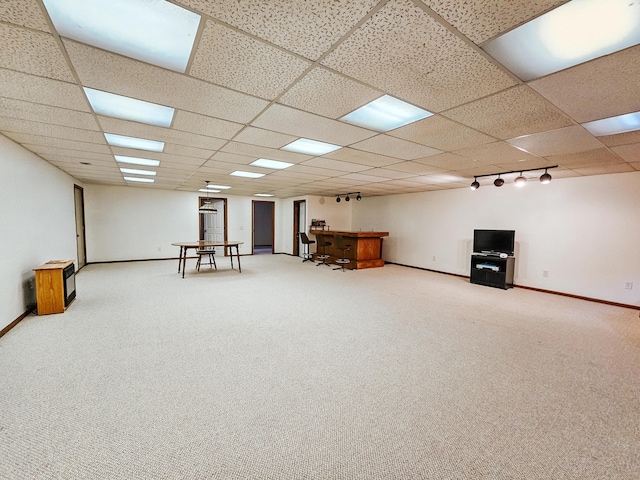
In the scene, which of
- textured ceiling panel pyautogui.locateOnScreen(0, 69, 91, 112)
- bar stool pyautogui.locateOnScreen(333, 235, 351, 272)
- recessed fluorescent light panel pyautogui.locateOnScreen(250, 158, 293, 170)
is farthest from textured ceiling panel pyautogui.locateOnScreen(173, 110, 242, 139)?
bar stool pyautogui.locateOnScreen(333, 235, 351, 272)

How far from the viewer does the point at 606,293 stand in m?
4.68

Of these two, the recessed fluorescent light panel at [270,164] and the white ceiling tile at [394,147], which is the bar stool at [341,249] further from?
the white ceiling tile at [394,147]

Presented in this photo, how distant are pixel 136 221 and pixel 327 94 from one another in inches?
325

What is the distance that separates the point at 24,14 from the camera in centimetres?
124

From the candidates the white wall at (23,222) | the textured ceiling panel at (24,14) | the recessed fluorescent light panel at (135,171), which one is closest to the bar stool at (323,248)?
the recessed fluorescent light panel at (135,171)

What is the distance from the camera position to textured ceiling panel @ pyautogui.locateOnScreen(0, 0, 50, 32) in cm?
118

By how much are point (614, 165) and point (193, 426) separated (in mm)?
6055

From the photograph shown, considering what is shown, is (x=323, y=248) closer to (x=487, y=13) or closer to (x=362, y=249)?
(x=362, y=249)

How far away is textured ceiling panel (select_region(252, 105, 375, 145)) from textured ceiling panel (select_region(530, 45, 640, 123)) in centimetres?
147

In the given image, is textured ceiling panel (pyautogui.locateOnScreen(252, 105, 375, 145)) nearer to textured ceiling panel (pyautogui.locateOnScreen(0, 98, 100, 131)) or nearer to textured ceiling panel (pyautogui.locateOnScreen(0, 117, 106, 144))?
textured ceiling panel (pyautogui.locateOnScreen(0, 98, 100, 131))

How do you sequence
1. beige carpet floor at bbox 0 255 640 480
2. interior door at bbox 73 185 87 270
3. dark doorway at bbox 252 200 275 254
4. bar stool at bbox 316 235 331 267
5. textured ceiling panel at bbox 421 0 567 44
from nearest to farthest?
1. textured ceiling panel at bbox 421 0 567 44
2. beige carpet floor at bbox 0 255 640 480
3. interior door at bbox 73 185 87 270
4. bar stool at bbox 316 235 331 267
5. dark doorway at bbox 252 200 275 254

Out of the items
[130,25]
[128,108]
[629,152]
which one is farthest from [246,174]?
[629,152]

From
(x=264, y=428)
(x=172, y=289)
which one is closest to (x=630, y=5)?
(x=264, y=428)

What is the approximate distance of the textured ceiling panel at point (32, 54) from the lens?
1.39 metres
